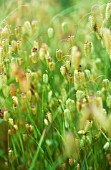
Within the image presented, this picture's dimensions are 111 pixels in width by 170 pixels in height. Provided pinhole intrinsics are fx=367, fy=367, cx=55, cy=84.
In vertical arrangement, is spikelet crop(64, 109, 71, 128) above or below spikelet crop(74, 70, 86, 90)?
below

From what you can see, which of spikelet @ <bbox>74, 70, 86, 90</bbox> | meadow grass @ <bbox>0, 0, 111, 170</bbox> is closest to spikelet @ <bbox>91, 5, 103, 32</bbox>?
meadow grass @ <bbox>0, 0, 111, 170</bbox>

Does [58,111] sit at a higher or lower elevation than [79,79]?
lower

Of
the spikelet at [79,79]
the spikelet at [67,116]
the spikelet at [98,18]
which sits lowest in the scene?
the spikelet at [67,116]

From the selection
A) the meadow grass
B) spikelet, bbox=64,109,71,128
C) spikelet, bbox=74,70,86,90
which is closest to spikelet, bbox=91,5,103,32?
the meadow grass

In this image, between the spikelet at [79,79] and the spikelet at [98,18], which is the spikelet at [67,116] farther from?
the spikelet at [98,18]

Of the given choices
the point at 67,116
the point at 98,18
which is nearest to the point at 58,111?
the point at 67,116

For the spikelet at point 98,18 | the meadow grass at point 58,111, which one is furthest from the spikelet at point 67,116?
the spikelet at point 98,18

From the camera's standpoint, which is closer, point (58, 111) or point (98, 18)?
point (98, 18)

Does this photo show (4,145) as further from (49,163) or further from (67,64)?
(67,64)

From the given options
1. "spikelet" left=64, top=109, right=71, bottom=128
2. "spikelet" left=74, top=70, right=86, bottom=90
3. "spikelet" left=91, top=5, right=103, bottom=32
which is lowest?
"spikelet" left=64, top=109, right=71, bottom=128

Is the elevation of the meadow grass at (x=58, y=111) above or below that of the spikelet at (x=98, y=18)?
below

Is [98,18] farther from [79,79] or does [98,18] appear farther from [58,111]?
[58,111]

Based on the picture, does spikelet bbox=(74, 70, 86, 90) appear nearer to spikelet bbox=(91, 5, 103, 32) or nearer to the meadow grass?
the meadow grass
